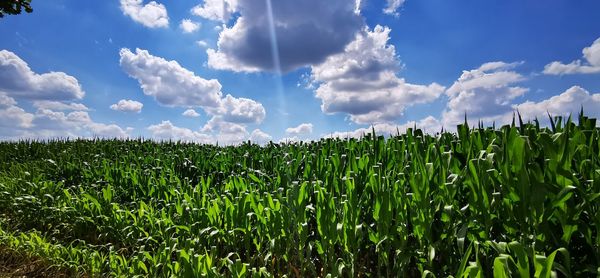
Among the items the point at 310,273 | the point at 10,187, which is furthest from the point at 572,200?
the point at 10,187

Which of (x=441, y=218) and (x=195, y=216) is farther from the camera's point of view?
(x=195, y=216)

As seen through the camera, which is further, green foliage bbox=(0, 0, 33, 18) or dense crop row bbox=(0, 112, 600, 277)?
green foliage bbox=(0, 0, 33, 18)

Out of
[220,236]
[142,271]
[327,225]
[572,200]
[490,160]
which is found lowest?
[142,271]

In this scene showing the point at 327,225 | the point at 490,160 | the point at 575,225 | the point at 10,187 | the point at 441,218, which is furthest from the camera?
the point at 10,187

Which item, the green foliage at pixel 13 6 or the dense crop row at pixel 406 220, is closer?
the dense crop row at pixel 406 220

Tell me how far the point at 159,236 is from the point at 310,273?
7.64 feet

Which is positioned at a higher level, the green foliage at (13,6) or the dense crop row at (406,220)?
the green foliage at (13,6)

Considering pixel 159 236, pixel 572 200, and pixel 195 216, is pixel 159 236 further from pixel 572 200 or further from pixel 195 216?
pixel 572 200

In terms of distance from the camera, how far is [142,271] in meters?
4.95

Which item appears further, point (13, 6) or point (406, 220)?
point (13, 6)

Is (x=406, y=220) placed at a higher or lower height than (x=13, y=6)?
lower

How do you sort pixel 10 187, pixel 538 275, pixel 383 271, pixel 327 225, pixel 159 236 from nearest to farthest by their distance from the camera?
1. pixel 538 275
2. pixel 327 225
3. pixel 383 271
4. pixel 159 236
5. pixel 10 187

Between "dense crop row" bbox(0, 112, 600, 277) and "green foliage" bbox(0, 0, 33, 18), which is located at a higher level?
"green foliage" bbox(0, 0, 33, 18)

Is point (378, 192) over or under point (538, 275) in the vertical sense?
over
